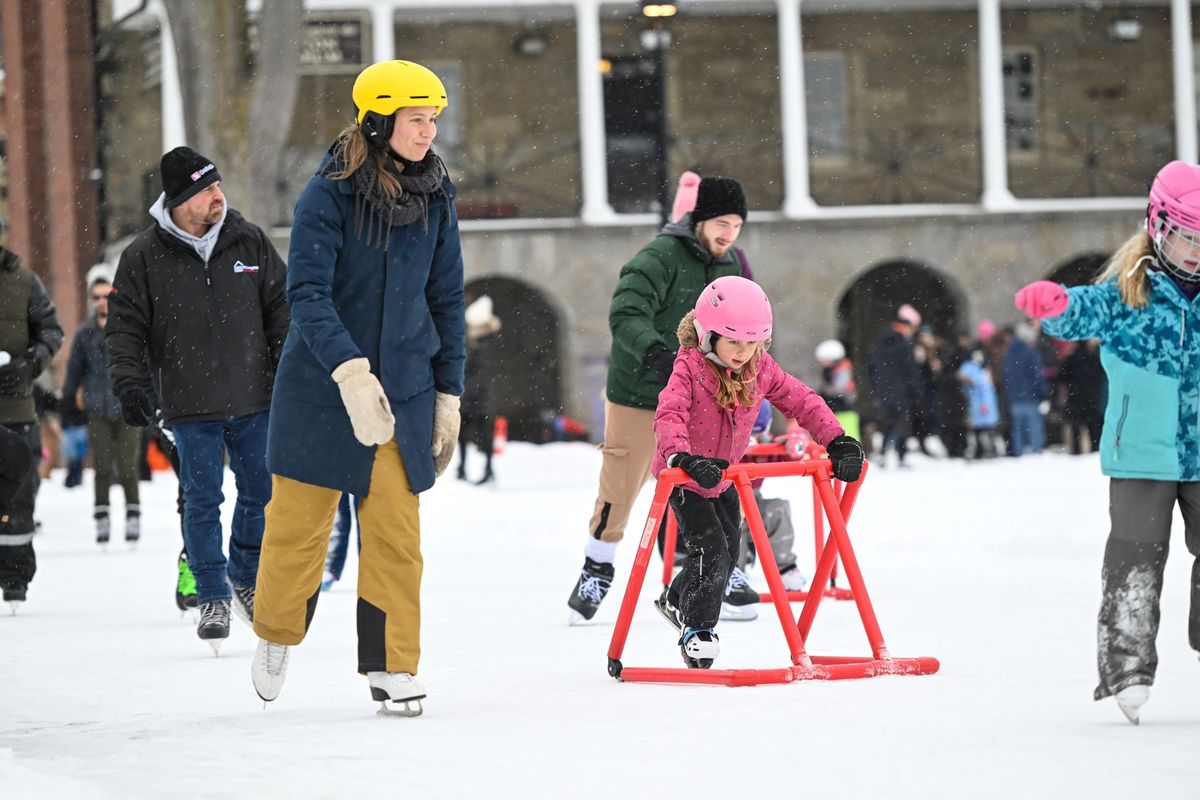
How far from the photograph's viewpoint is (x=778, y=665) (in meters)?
6.90

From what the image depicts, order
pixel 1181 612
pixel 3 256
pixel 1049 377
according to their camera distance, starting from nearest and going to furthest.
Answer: pixel 1181 612
pixel 3 256
pixel 1049 377

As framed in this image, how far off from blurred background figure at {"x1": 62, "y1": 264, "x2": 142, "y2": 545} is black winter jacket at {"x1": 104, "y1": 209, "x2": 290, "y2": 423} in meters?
5.66

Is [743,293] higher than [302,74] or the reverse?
the reverse

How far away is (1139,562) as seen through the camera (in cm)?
552

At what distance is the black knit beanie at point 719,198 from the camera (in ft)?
27.7

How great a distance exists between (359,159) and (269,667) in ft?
5.05

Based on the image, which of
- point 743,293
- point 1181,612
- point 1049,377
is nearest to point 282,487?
point 743,293

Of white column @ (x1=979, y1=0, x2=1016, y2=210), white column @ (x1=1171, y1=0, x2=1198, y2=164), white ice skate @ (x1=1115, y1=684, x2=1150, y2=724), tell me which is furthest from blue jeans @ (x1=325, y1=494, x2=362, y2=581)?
white column @ (x1=1171, y1=0, x2=1198, y2=164)

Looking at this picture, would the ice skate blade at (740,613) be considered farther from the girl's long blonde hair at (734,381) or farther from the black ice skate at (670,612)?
the girl's long blonde hair at (734,381)

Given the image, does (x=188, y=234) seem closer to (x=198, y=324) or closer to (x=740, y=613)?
(x=198, y=324)

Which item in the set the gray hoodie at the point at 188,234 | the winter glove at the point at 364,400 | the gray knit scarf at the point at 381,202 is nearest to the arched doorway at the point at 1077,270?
the gray hoodie at the point at 188,234

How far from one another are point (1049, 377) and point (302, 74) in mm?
14048

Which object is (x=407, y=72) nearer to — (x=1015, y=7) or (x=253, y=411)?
(x=253, y=411)

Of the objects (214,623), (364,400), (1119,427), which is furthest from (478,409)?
(1119,427)
